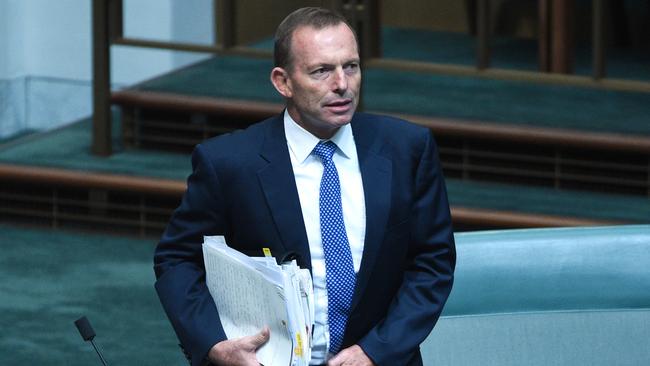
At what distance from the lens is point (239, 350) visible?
10.8 feet

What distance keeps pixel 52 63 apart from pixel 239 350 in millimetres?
5296

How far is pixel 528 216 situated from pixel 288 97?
3.29 m

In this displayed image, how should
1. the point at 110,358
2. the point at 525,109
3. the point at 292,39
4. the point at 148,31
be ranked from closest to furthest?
the point at 292,39 → the point at 110,358 → the point at 525,109 → the point at 148,31

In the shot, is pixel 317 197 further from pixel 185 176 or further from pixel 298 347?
pixel 185 176

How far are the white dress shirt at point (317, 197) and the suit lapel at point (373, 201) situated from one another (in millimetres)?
25

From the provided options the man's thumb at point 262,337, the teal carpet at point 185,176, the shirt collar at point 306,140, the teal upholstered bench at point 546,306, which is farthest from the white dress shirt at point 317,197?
the teal carpet at point 185,176

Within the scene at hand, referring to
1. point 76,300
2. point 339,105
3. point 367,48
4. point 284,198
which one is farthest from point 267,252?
point 367,48

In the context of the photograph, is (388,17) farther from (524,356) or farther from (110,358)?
(524,356)

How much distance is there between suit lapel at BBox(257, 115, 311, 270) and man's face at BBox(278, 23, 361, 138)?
5.4 inches

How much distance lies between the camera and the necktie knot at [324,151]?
132 inches

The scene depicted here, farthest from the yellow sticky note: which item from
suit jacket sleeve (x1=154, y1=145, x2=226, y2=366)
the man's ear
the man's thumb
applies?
the man's ear

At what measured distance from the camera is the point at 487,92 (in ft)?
24.8

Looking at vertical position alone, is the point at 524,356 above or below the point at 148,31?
below

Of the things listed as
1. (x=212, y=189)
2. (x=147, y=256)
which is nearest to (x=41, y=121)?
(x=147, y=256)
